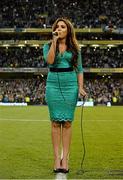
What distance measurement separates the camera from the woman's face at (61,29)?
685cm

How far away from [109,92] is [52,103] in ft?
181

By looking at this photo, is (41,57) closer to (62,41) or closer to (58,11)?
(58,11)

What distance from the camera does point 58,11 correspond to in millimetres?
66875

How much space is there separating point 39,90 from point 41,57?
21.4 feet

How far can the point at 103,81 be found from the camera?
66938 mm

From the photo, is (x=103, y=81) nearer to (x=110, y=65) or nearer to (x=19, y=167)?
(x=110, y=65)

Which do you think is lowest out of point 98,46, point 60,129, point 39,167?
point 98,46

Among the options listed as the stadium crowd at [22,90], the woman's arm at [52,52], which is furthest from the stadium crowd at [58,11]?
the woman's arm at [52,52]

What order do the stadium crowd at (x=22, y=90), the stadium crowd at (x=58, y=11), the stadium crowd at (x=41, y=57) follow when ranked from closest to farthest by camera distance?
the stadium crowd at (x=22, y=90), the stadium crowd at (x=41, y=57), the stadium crowd at (x=58, y=11)

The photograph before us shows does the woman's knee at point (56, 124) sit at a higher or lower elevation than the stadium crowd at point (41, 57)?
higher

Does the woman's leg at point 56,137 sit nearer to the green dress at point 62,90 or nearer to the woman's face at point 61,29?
the green dress at point 62,90

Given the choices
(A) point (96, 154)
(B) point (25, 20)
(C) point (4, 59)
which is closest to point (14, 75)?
(C) point (4, 59)

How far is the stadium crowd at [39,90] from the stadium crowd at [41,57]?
2476 millimetres

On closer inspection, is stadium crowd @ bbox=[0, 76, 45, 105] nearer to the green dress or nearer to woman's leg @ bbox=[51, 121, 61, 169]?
woman's leg @ bbox=[51, 121, 61, 169]
